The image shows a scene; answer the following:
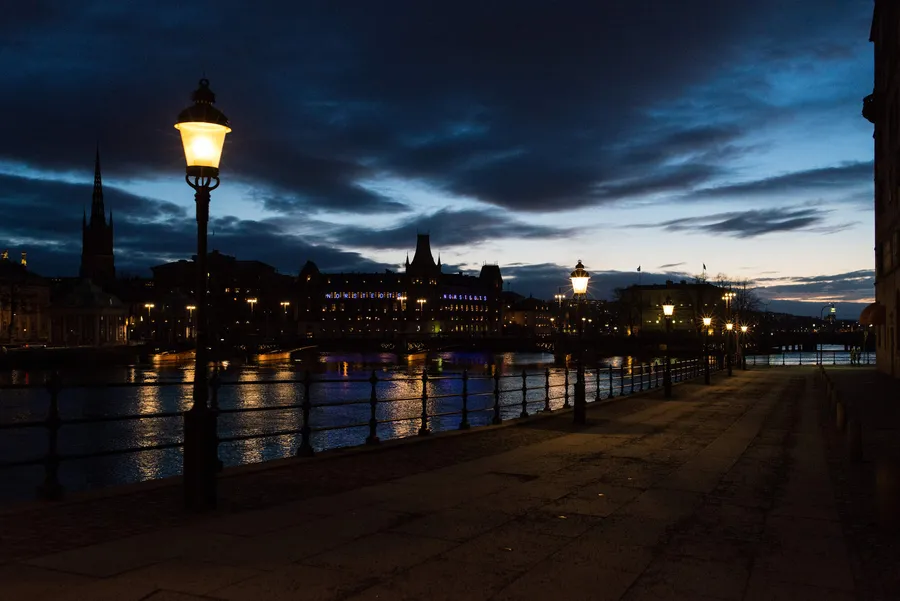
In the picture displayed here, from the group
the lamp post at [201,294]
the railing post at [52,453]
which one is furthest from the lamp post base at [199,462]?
the railing post at [52,453]

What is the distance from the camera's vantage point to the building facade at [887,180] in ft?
129

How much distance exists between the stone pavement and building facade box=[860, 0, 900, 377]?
100ft

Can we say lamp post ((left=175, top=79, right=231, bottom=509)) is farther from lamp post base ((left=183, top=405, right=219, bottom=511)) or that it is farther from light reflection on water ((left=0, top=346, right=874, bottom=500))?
light reflection on water ((left=0, top=346, right=874, bottom=500))

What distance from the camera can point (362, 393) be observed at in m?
57.8

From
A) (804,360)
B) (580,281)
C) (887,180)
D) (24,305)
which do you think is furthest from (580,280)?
(24,305)

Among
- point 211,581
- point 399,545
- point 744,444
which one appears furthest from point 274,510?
point 744,444

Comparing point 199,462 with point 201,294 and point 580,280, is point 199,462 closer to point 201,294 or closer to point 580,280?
point 201,294

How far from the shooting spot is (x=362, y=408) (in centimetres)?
4641

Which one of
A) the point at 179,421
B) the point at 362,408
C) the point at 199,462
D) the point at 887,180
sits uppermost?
the point at 887,180

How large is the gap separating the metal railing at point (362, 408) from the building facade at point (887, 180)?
10.7m

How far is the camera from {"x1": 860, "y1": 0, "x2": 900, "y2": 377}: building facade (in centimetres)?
3947

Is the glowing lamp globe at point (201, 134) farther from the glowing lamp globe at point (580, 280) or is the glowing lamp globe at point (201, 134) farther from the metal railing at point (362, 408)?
the glowing lamp globe at point (580, 280)

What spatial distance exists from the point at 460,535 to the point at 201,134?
18.1 ft

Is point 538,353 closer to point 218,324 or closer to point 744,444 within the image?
point 218,324
